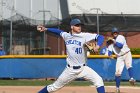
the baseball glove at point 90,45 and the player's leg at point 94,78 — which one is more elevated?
the baseball glove at point 90,45

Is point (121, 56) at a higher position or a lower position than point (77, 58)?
higher

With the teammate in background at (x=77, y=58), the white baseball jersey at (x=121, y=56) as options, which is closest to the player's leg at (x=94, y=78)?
the teammate in background at (x=77, y=58)

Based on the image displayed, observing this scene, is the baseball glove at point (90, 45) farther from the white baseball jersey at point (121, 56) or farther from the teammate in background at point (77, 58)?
the white baseball jersey at point (121, 56)

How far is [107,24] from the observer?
30.1 meters

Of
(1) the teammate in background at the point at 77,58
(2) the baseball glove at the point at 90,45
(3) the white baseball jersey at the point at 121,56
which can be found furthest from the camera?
(3) the white baseball jersey at the point at 121,56

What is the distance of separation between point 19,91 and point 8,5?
675 inches

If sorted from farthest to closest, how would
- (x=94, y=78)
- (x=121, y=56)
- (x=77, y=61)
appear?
1. (x=121, y=56)
2. (x=77, y=61)
3. (x=94, y=78)

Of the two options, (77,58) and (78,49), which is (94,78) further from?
(78,49)

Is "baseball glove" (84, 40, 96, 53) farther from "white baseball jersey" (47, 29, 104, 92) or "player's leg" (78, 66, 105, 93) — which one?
"player's leg" (78, 66, 105, 93)

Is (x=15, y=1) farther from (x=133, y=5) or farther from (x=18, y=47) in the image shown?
(x=133, y=5)

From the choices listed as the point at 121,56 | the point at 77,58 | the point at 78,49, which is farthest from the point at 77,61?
the point at 121,56

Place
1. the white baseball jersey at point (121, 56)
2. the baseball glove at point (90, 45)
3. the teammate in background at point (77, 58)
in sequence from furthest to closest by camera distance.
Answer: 1. the white baseball jersey at point (121, 56)
2. the teammate in background at point (77, 58)
3. the baseball glove at point (90, 45)

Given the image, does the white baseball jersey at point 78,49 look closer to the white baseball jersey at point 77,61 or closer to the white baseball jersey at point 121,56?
the white baseball jersey at point 77,61

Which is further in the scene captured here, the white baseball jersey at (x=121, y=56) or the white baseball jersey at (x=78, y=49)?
the white baseball jersey at (x=121, y=56)
